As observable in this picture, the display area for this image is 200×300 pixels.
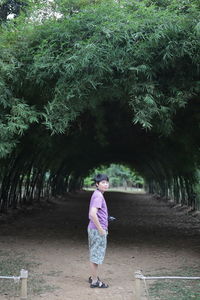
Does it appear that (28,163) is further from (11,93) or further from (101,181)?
(101,181)

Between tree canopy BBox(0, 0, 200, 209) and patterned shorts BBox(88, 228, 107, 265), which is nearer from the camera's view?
patterned shorts BBox(88, 228, 107, 265)

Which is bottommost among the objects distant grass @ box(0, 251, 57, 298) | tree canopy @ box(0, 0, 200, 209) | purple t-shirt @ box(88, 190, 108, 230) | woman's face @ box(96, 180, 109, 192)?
distant grass @ box(0, 251, 57, 298)

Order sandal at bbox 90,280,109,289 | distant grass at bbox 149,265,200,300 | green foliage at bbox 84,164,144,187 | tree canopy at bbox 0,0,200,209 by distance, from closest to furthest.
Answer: distant grass at bbox 149,265,200,300 → sandal at bbox 90,280,109,289 → tree canopy at bbox 0,0,200,209 → green foliage at bbox 84,164,144,187

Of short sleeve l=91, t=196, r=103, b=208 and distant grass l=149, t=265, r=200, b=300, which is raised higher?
short sleeve l=91, t=196, r=103, b=208

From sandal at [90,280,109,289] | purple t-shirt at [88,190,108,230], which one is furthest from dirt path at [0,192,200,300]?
purple t-shirt at [88,190,108,230]

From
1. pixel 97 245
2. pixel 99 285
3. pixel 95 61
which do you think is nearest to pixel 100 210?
pixel 97 245

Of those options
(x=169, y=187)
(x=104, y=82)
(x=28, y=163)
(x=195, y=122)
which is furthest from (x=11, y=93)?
(x=169, y=187)

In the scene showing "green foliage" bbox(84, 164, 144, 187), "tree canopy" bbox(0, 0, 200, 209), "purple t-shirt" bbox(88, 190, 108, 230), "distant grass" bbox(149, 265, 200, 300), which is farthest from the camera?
"green foliage" bbox(84, 164, 144, 187)

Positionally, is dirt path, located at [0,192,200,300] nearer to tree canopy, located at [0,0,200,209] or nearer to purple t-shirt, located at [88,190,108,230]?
purple t-shirt, located at [88,190,108,230]

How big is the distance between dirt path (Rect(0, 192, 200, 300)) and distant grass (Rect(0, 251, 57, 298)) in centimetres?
8

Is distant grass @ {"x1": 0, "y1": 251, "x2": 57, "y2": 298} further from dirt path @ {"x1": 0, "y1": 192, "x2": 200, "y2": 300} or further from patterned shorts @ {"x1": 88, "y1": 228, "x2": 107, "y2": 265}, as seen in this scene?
patterned shorts @ {"x1": 88, "y1": 228, "x2": 107, "y2": 265}

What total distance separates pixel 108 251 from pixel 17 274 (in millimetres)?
2363

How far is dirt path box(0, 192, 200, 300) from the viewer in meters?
4.80

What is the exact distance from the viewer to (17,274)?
536 centimetres
